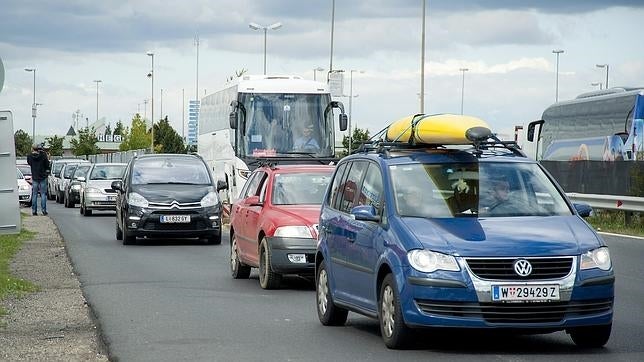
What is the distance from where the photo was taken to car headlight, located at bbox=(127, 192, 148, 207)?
2597cm

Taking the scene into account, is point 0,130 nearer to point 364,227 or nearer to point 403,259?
point 364,227

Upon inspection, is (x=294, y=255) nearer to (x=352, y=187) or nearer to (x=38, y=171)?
(x=352, y=187)

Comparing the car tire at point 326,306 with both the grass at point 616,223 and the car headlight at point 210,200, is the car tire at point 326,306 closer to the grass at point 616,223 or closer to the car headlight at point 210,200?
the car headlight at point 210,200

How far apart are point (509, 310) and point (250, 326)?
3.21m

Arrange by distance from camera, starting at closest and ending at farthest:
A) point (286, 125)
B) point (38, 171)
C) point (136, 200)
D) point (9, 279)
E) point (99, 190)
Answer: point (9, 279)
point (136, 200)
point (286, 125)
point (38, 171)
point (99, 190)

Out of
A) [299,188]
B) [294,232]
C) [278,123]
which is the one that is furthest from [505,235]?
[278,123]

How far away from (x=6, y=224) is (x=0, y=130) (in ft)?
3.75

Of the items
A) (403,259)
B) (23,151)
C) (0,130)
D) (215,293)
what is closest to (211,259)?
(215,293)

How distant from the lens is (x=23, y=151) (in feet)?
573

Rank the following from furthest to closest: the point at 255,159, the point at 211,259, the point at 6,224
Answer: the point at 255,159 → the point at 211,259 → the point at 6,224

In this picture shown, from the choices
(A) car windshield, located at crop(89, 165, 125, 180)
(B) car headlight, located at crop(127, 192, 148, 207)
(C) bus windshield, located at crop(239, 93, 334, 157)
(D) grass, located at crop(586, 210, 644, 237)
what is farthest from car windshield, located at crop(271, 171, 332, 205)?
(A) car windshield, located at crop(89, 165, 125, 180)

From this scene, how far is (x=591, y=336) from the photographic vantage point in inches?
420

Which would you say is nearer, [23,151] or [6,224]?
[6,224]

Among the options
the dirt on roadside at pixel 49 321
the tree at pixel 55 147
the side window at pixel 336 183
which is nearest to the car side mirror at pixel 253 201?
the dirt on roadside at pixel 49 321
